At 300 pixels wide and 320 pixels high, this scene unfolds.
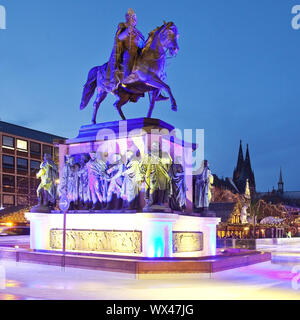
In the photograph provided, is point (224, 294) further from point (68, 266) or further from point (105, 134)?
point (105, 134)

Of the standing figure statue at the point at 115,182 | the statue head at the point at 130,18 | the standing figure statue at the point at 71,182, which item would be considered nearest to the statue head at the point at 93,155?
the standing figure statue at the point at 115,182

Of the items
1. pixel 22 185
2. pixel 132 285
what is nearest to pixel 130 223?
pixel 132 285

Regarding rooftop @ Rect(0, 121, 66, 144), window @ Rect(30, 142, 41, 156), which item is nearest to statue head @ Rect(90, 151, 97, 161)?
rooftop @ Rect(0, 121, 66, 144)

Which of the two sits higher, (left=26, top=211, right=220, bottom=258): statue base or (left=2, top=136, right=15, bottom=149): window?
(left=2, top=136, right=15, bottom=149): window

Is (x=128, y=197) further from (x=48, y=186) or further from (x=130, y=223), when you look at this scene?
(x=48, y=186)

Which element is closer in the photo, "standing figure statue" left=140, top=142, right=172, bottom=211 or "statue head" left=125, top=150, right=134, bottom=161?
"standing figure statue" left=140, top=142, right=172, bottom=211

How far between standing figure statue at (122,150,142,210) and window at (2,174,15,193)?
72.4 metres

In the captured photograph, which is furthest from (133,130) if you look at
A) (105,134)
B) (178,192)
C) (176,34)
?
(176,34)

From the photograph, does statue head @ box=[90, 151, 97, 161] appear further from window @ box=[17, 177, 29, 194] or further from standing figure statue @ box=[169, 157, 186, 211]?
window @ box=[17, 177, 29, 194]

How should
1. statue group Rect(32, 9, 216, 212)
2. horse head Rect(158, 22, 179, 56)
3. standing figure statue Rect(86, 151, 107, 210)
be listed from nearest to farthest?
statue group Rect(32, 9, 216, 212) < standing figure statue Rect(86, 151, 107, 210) < horse head Rect(158, 22, 179, 56)

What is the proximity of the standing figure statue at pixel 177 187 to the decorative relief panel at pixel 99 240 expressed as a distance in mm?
1935

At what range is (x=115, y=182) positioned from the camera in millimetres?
16344

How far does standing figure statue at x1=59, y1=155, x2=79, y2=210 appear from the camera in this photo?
17.6 metres

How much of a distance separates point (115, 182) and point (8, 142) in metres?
72.6
